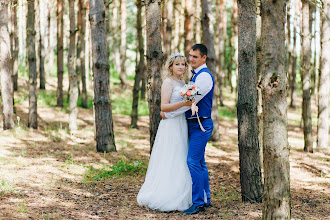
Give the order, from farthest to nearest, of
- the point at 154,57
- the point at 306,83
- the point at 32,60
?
the point at 32,60 < the point at 306,83 < the point at 154,57

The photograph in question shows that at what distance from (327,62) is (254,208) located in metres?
7.05

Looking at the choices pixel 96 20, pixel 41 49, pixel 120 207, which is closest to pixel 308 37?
pixel 96 20

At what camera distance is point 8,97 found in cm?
1155

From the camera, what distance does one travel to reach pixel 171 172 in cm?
550

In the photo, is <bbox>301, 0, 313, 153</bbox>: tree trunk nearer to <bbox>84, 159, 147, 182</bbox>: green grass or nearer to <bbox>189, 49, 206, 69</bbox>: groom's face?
<bbox>84, 159, 147, 182</bbox>: green grass

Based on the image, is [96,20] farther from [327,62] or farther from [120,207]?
[327,62]

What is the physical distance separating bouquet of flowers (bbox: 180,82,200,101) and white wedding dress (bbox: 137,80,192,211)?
36cm

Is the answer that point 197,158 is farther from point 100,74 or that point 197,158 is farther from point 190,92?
point 100,74

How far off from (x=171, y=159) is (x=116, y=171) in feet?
8.29

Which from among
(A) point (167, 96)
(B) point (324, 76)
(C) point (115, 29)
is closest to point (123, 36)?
(C) point (115, 29)

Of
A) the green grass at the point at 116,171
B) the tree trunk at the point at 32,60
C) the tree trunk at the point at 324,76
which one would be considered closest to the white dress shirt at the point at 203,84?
the green grass at the point at 116,171

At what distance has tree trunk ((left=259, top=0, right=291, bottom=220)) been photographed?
12.8 feet

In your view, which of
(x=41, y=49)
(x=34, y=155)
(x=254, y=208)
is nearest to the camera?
(x=254, y=208)

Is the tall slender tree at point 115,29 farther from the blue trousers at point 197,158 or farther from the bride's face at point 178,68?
the blue trousers at point 197,158
